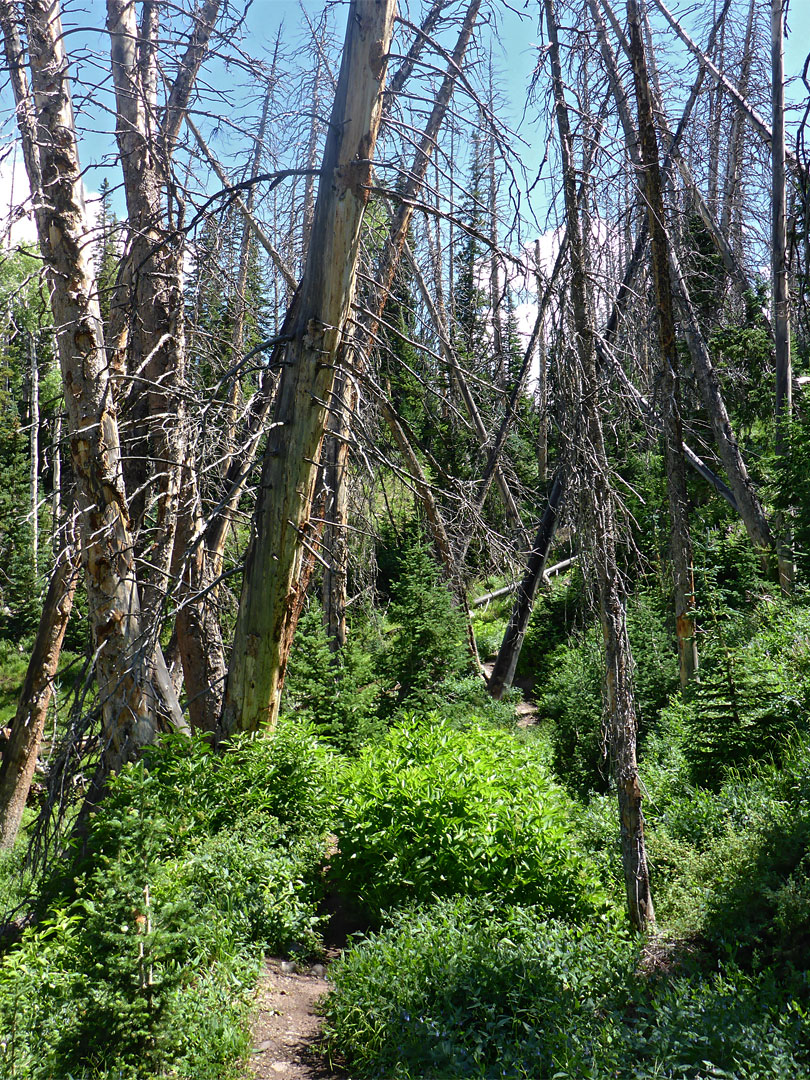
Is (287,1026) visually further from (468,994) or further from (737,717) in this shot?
(737,717)

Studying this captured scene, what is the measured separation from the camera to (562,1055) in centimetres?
281

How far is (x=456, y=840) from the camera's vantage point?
4.54 metres

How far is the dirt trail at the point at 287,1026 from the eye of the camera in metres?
3.46

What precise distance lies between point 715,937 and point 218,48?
24.0 ft

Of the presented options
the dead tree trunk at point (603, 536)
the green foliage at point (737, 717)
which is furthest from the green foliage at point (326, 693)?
the dead tree trunk at point (603, 536)

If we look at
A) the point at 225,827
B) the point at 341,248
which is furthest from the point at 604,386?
the point at 225,827

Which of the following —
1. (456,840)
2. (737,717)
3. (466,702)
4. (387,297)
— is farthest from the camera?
(466,702)

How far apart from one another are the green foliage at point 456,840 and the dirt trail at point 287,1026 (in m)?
0.63

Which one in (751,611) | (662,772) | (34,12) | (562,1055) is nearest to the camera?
(562,1055)

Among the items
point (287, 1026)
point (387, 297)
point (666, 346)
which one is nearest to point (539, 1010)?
point (287, 1026)

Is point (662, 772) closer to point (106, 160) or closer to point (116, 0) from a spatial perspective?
point (106, 160)

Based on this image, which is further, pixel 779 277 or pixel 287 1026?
pixel 779 277

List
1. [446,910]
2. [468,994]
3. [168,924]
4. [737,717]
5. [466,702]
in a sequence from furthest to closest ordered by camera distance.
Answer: [466,702] → [737,717] → [446,910] → [468,994] → [168,924]

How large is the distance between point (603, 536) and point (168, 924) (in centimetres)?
282
